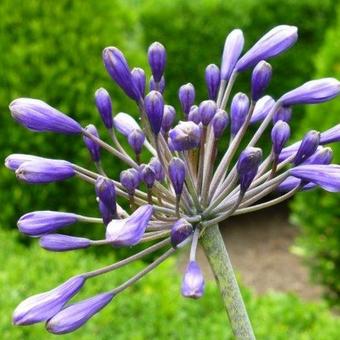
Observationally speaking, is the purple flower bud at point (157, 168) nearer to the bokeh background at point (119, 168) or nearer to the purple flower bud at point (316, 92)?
the purple flower bud at point (316, 92)

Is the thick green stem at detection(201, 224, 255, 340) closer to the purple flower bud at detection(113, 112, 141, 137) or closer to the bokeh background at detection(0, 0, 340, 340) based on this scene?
the purple flower bud at detection(113, 112, 141, 137)

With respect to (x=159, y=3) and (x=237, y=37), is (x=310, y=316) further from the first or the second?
(x=159, y=3)

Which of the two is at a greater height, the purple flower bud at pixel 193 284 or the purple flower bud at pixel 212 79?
the purple flower bud at pixel 212 79

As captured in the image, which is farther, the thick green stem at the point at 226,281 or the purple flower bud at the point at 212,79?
the purple flower bud at the point at 212,79

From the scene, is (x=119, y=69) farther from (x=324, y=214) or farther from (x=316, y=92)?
(x=324, y=214)

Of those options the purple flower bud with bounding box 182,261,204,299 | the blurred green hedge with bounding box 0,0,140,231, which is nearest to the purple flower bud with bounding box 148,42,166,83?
the purple flower bud with bounding box 182,261,204,299

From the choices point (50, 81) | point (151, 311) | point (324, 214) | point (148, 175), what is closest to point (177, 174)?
point (148, 175)

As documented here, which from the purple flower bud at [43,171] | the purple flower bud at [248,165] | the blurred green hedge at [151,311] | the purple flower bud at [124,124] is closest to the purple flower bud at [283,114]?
the purple flower bud at [248,165]
